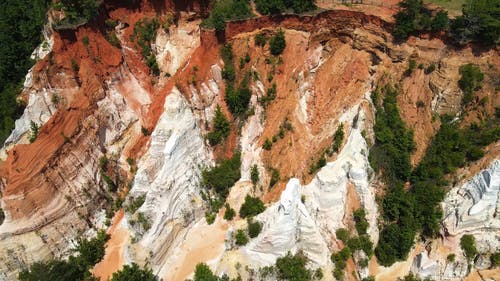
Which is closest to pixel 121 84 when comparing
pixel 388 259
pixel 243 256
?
pixel 243 256

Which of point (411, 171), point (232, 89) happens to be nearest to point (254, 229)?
point (232, 89)

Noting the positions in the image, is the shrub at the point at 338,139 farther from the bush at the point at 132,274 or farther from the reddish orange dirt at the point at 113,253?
the reddish orange dirt at the point at 113,253

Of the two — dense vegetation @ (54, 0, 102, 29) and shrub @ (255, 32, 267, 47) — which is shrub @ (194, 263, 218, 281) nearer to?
shrub @ (255, 32, 267, 47)

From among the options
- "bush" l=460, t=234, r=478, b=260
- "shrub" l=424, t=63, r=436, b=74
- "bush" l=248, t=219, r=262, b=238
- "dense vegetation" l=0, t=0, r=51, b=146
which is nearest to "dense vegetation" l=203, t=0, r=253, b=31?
"shrub" l=424, t=63, r=436, b=74

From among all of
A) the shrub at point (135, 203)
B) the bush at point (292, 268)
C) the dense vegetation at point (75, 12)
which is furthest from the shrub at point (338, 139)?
the dense vegetation at point (75, 12)

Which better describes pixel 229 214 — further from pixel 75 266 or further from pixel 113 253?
pixel 75 266
